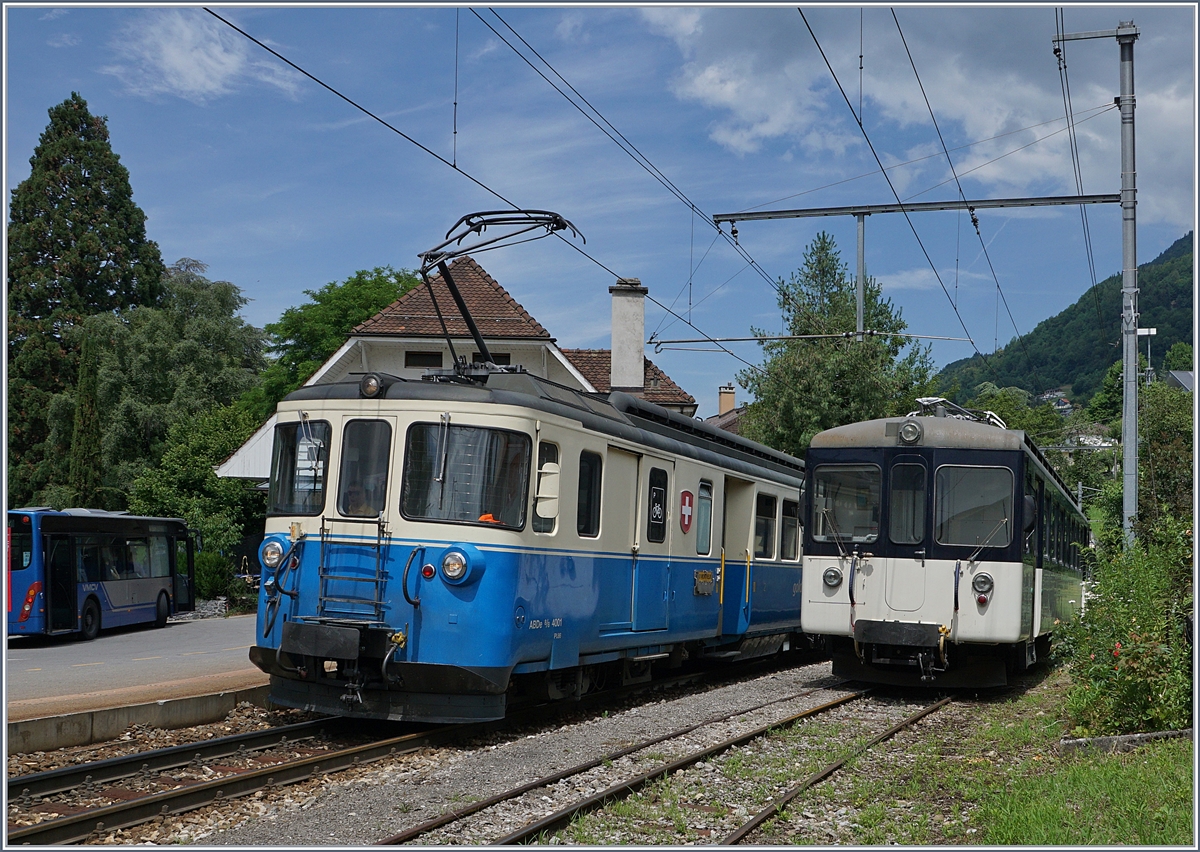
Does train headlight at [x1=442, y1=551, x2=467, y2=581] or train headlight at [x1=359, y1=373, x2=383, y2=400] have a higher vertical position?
train headlight at [x1=359, y1=373, x2=383, y2=400]

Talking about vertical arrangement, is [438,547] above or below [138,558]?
above

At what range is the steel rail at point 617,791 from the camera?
6.54m

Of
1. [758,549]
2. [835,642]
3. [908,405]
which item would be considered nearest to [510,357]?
[908,405]

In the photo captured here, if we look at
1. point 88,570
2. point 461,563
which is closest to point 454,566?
point 461,563

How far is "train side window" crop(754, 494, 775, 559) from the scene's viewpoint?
50.9 feet

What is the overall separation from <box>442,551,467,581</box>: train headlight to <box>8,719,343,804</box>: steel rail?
181cm

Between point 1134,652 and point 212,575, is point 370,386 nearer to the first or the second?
point 1134,652

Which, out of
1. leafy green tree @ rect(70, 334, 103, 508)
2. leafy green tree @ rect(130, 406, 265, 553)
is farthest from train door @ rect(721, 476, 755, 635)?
leafy green tree @ rect(70, 334, 103, 508)

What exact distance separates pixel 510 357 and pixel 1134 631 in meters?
21.5

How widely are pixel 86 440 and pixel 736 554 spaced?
3647cm

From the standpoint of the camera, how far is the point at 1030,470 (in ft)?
42.7

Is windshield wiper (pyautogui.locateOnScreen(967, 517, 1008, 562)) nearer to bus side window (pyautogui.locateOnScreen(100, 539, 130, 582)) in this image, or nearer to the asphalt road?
the asphalt road

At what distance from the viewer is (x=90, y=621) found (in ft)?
72.4

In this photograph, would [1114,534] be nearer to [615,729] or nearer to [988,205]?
[615,729]
